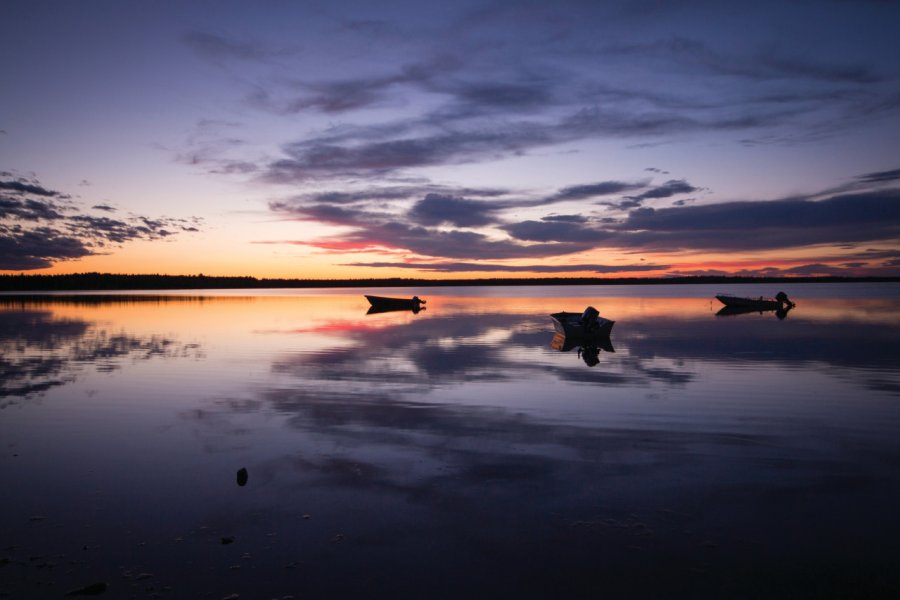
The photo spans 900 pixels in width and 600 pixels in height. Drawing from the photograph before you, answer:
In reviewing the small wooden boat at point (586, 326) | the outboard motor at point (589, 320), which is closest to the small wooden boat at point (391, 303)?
the small wooden boat at point (586, 326)

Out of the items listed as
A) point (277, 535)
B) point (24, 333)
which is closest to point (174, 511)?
point (277, 535)

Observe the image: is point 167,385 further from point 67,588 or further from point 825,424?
point 825,424

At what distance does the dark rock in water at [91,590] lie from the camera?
6.44 meters

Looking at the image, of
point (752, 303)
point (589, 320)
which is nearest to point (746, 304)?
point (752, 303)

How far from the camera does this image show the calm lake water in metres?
6.98

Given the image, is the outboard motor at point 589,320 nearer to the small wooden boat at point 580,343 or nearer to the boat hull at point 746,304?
the small wooden boat at point 580,343

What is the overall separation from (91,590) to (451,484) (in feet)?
18.2

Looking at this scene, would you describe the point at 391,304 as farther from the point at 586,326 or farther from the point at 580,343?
the point at 580,343

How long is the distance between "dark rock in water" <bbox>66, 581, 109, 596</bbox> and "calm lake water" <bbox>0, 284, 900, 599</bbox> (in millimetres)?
128

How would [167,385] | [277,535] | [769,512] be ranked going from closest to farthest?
[277,535]
[769,512]
[167,385]

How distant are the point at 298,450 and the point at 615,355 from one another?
69.0ft

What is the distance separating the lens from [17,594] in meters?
6.39

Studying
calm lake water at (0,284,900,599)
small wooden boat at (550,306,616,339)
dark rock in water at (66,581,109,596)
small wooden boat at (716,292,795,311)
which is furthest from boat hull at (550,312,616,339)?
small wooden boat at (716,292,795,311)

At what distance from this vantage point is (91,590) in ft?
21.3
